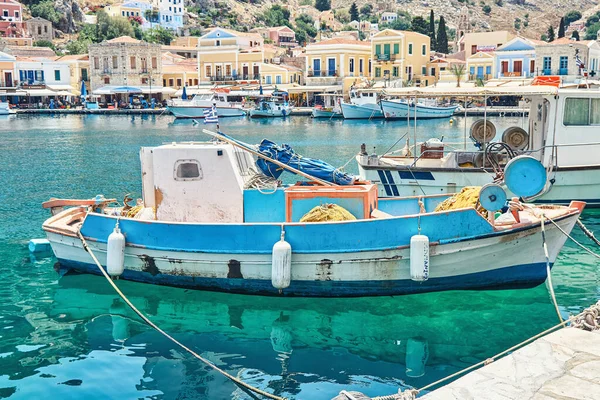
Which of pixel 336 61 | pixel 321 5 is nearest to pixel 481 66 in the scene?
pixel 336 61

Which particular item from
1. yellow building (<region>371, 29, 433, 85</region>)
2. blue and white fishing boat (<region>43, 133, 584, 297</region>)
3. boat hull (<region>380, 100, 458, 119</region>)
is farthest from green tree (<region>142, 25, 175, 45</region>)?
blue and white fishing boat (<region>43, 133, 584, 297</region>)

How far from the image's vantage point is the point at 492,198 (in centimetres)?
1077

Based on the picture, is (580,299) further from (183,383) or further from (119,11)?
(119,11)

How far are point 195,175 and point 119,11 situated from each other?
4783 inches

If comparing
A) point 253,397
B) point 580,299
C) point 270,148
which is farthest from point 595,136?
point 253,397

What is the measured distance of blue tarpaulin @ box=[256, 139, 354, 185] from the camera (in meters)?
12.6

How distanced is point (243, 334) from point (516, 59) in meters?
69.7

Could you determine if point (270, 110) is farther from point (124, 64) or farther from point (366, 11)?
point (366, 11)

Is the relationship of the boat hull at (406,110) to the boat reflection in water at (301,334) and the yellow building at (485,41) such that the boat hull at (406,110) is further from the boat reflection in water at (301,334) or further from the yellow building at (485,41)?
the boat reflection in water at (301,334)

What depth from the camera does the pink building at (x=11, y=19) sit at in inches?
4094

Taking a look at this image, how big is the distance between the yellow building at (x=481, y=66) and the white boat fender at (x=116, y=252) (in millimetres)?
69564

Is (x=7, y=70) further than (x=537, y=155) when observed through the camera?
Yes

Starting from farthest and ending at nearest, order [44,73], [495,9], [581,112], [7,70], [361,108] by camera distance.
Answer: [495,9], [44,73], [7,70], [361,108], [581,112]

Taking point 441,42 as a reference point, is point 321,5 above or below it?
above
